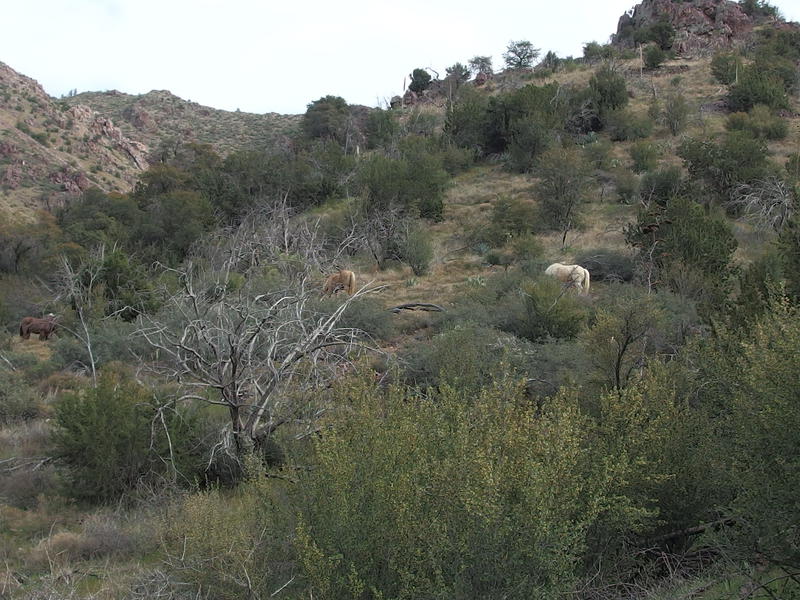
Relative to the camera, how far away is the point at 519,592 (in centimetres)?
497

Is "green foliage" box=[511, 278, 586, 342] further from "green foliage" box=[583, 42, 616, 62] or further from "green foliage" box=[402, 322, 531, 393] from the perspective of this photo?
"green foliage" box=[583, 42, 616, 62]

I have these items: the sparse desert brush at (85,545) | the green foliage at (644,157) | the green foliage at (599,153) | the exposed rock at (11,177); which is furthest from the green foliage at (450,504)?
the exposed rock at (11,177)

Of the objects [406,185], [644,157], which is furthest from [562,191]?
[406,185]

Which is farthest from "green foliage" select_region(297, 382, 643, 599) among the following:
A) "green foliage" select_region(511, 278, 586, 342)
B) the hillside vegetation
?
"green foliage" select_region(511, 278, 586, 342)

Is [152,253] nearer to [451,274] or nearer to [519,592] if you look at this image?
[451,274]

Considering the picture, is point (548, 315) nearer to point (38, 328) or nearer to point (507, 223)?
point (507, 223)

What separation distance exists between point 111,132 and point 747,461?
55.7 meters

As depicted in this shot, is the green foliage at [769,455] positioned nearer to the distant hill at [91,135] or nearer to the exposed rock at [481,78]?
the distant hill at [91,135]

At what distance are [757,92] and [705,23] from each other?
56.2ft

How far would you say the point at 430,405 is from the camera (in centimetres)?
631

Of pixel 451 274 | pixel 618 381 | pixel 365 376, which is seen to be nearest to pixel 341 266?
pixel 451 274

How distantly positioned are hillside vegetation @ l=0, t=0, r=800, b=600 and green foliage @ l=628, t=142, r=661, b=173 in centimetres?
39

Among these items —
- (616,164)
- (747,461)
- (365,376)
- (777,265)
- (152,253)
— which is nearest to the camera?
(747,461)

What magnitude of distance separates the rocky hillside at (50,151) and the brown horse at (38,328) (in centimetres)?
1866
